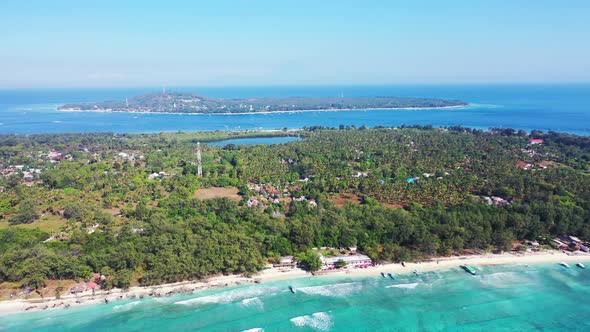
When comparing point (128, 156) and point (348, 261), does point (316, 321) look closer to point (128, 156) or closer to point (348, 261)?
point (348, 261)

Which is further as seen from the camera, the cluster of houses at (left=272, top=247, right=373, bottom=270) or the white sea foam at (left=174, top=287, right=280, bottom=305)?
the cluster of houses at (left=272, top=247, right=373, bottom=270)

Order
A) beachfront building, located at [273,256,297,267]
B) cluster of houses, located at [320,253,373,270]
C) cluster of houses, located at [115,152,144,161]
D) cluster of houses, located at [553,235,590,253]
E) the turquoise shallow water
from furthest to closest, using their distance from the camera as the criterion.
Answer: cluster of houses, located at [115,152,144,161] < cluster of houses, located at [553,235,590,253] < beachfront building, located at [273,256,297,267] < cluster of houses, located at [320,253,373,270] < the turquoise shallow water

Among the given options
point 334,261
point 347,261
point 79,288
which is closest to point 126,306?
point 79,288

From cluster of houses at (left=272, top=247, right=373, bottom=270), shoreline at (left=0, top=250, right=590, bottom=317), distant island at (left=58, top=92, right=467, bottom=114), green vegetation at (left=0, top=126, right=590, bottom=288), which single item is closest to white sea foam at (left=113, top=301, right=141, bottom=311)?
shoreline at (left=0, top=250, right=590, bottom=317)

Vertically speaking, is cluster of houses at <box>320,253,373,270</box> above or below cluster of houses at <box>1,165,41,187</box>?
below

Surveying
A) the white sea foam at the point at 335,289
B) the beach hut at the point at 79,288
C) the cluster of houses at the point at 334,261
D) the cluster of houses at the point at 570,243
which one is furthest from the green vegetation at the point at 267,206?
the white sea foam at the point at 335,289

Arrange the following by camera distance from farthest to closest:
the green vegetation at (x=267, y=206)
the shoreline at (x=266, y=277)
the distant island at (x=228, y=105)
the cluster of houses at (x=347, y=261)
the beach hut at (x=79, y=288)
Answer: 1. the distant island at (x=228, y=105)
2. the cluster of houses at (x=347, y=261)
3. the green vegetation at (x=267, y=206)
4. the beach hut at (x=79, y=288)
5. the shoreline at (x=266, y=277)

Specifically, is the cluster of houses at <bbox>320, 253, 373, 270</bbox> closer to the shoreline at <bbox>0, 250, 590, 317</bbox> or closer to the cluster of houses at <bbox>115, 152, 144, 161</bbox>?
the shoreline at <bbox>0, 250, 590, 317</bbox>

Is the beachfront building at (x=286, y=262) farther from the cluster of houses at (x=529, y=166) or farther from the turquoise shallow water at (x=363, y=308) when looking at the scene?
the cluster of houses at (x=529, y=166)
